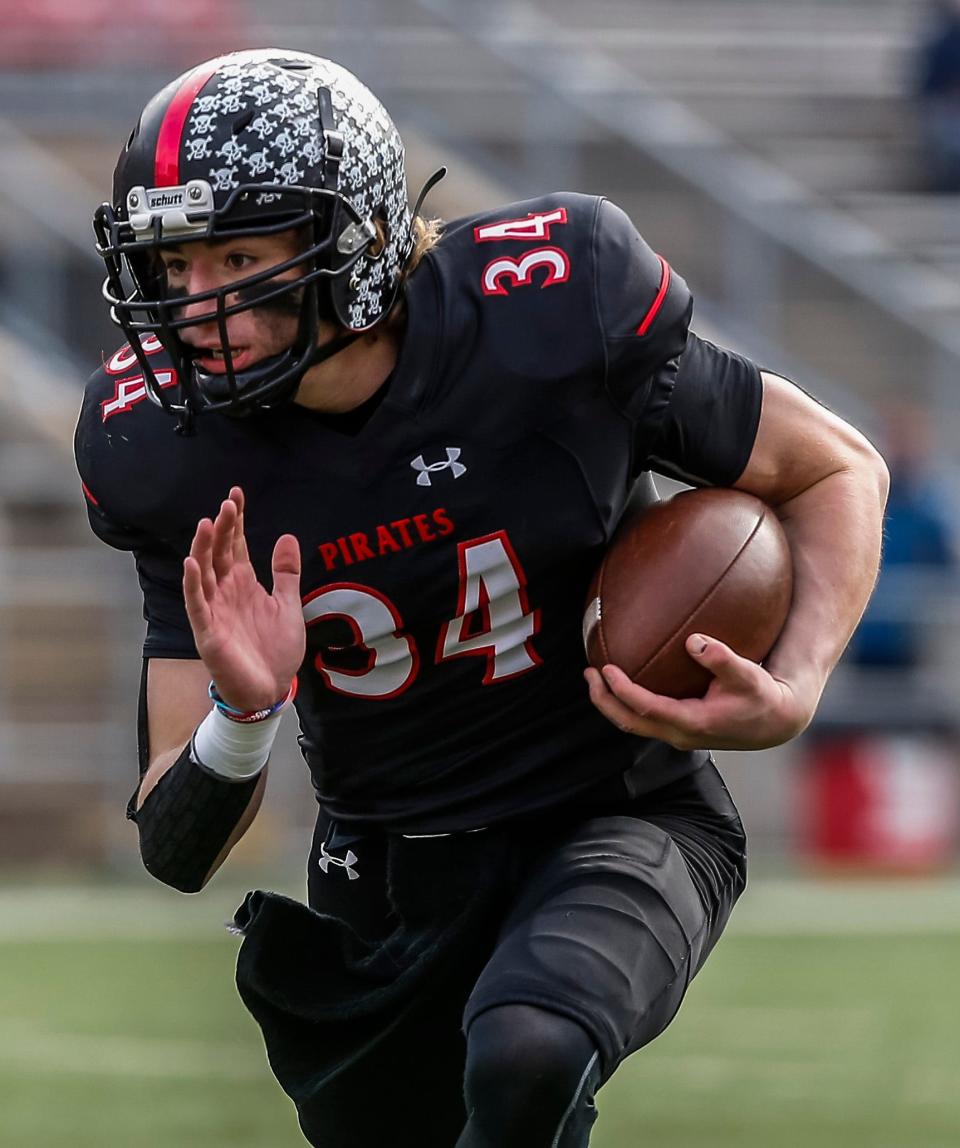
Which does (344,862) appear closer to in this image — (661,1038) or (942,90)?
(661,1038)

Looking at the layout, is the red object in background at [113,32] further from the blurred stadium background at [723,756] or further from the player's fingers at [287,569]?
the player's fingers at [287,569]

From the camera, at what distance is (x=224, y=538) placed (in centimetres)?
292

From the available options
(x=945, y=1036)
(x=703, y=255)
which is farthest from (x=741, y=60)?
(x=945, y=1036)

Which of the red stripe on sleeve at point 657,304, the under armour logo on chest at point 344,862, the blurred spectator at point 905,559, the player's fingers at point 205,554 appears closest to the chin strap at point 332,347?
the player's fingers at point 205,554

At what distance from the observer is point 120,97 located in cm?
1095

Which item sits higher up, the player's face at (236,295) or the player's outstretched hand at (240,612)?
the player's face at (236,295)

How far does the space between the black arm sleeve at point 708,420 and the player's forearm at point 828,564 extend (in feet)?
0.42

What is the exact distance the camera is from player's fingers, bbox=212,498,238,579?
290 cm

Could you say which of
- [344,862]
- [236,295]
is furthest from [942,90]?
[236,295]

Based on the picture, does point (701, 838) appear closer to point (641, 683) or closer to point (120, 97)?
point (641, 683)

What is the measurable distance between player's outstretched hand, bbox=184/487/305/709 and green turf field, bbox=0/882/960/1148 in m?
2.16

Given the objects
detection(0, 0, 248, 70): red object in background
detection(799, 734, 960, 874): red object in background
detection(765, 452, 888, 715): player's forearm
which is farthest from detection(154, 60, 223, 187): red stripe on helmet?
detection(0, 0, 248, 70): red object in background

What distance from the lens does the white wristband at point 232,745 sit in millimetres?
3027

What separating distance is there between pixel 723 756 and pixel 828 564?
281 inches
